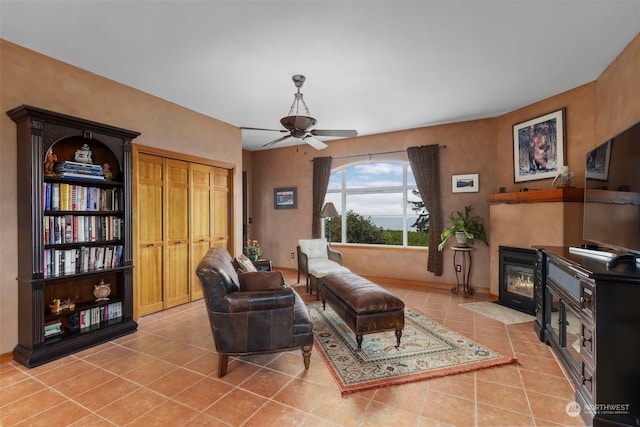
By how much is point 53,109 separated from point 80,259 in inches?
60.9

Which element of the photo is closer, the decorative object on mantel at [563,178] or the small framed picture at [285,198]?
the decorative object on mantel at [563,178]

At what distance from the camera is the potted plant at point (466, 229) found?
4.85 meters

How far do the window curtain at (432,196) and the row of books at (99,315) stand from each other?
4.71m

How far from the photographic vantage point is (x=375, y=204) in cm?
618

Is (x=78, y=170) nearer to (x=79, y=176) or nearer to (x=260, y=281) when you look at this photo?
(x=79, y=176)

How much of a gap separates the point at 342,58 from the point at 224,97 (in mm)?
1832

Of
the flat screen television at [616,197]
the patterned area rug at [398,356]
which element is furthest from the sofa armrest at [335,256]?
the flat screen television at [616,197]

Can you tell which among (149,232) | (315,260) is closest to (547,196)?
(315,260)

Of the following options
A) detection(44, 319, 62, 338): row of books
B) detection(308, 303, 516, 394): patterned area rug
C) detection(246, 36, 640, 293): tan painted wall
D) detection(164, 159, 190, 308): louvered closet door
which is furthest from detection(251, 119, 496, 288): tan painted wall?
detection(44, 319, 62, 338): row of books

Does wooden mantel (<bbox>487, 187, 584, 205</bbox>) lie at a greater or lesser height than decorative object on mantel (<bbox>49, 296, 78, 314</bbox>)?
greater

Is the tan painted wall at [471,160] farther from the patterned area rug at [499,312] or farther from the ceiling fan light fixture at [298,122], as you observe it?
the ceiling fan light fixture at [298,122]

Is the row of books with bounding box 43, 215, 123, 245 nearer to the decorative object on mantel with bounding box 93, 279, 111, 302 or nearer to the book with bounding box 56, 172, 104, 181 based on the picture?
the book with bounding box 56, 172, 104, 181

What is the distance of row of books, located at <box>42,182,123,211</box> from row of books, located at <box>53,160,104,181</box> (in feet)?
0.38

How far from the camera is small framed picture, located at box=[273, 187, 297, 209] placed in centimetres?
683
